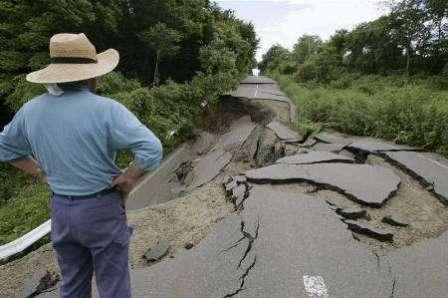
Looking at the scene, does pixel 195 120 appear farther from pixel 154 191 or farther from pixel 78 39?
pixel 78 39

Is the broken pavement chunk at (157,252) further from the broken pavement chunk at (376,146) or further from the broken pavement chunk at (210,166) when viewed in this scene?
the broken pavement chunk at (376,146)

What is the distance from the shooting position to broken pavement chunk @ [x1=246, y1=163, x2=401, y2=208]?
5.97 m

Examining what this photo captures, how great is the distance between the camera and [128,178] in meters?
2.57

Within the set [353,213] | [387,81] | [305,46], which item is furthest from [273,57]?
[353,213]

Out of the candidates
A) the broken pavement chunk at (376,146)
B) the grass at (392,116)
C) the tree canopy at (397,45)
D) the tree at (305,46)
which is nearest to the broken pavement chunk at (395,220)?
the broken pavement chunk at (376,146)

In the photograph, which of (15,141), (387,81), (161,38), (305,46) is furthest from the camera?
(305,46)

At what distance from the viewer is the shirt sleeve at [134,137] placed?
93.6 inches

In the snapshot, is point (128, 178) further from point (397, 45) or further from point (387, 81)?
point (397, 45)

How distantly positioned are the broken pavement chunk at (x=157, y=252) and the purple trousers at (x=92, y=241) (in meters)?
1.77

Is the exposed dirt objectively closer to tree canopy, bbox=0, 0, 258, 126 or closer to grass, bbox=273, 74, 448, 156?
grass, bbox=273, 74, 448, 156

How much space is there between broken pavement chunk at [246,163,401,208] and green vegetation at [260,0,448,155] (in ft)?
7.86

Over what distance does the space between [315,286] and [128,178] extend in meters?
2.14

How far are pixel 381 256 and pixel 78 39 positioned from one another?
12.0 feet

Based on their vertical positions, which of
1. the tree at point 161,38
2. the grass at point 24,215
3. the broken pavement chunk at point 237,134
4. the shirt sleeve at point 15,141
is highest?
the tree at point 161,38
